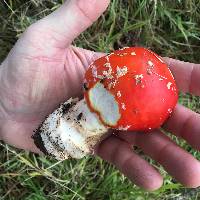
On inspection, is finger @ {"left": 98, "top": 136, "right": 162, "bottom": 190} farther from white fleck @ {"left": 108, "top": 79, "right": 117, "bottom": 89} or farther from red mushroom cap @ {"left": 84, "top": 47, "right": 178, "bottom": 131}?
white fleck @ {"left": 108, "top": 79, "right": 117, "bottom": 89}

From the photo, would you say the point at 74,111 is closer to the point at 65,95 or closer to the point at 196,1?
the point at 65,95

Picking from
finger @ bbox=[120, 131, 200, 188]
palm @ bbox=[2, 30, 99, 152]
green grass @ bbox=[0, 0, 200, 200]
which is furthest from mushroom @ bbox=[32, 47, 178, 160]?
green grass @ bbox=[0, 0, 200, 200]

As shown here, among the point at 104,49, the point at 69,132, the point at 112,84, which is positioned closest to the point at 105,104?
the point at 112,84

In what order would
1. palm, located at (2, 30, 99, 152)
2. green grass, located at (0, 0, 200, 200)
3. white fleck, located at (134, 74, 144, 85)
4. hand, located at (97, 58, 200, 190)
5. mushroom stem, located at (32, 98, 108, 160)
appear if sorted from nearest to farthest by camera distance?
white fleck, located at (134, 74, 144, 85), hand, located at (97, 58, 200, 190), mushroom stem, located at (32, 98, 108, 160), palm, located at (2, 30, 99, 152), green grass, located at (0, 0, 200, 200)

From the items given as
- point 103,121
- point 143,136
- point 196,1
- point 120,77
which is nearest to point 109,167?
point 143,136

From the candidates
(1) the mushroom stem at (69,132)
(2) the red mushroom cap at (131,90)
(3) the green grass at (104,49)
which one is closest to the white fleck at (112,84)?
(2) the red mushroom cap at (131,90)

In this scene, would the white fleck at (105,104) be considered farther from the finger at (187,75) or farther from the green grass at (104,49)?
the green grass at (104,49)
